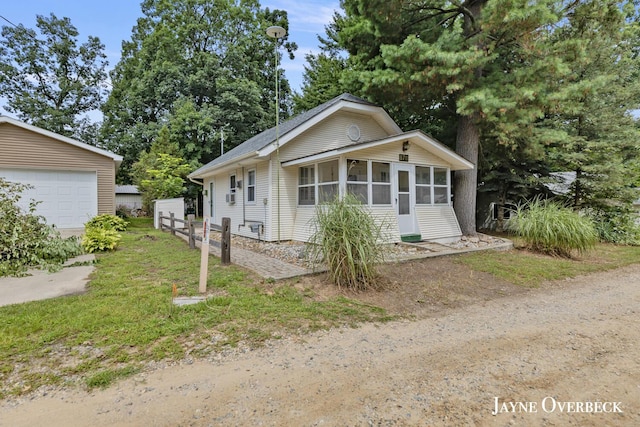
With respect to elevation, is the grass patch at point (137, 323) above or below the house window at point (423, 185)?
below

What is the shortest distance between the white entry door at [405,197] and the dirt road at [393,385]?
19.6 ft

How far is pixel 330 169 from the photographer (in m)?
9.25

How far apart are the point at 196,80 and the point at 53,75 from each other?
1571 centimetres

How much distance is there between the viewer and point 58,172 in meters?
12.5

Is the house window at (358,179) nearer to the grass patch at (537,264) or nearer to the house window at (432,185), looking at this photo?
the house window at (432,185)

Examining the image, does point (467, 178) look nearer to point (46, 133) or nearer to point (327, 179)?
point (327, 179)

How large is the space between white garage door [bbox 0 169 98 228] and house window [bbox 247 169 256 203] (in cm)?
681

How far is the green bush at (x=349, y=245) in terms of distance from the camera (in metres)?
4.94

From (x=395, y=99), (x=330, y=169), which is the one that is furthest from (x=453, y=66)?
(x=330, y=169)

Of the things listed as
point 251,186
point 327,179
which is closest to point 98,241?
point 251,186

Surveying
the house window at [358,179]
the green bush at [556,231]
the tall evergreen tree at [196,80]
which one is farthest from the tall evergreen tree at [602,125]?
the tall evergreen tree at [196,80]

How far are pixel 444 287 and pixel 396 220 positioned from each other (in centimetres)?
412

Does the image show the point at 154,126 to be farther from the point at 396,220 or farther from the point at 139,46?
the point at 396,220

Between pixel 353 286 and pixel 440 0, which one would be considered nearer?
pixel 353 286
